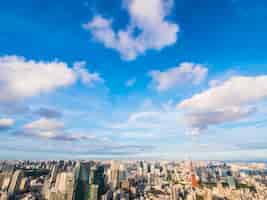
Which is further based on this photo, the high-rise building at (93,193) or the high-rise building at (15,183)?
the high-rise building at (15,183)

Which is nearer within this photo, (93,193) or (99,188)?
(93,193)

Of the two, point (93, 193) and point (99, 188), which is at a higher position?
point (93, 193)

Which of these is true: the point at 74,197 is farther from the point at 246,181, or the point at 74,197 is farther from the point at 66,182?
the point at 246,181

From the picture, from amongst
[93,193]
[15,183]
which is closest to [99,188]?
[93,193]

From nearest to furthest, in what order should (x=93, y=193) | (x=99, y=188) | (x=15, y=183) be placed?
(x=93, y=193), (x=99, y=188), (x=15, y=183)

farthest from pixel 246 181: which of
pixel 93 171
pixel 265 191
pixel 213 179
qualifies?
pixel 93 171

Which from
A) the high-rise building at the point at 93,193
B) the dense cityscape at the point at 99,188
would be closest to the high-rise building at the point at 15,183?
the dense cityscape at the point at 99,188

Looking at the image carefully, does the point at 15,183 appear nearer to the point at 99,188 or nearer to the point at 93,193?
the point at 99,188

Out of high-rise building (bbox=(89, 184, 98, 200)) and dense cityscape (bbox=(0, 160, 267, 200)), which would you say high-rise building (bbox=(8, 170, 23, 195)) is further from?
high-rise building (bbox=(89, 184, 98, 200))

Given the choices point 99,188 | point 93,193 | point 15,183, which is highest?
point 15,183

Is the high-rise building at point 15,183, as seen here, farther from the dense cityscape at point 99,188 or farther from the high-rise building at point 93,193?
the high-rise building at point 93,193

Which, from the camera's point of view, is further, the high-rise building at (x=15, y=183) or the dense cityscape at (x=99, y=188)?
the high-rise building at (x=15, y=183)
